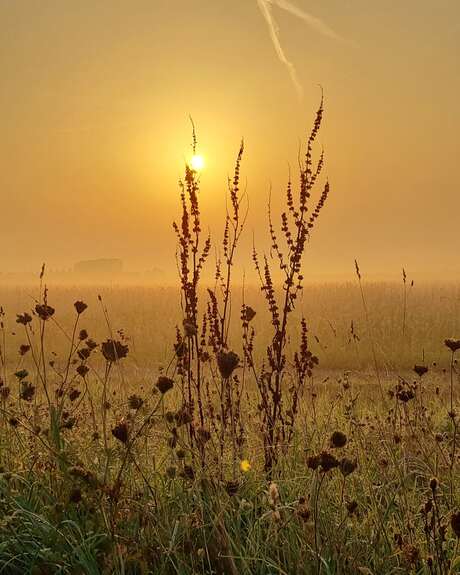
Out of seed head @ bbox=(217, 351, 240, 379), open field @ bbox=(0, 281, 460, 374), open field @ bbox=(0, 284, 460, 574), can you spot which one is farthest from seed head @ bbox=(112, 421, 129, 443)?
open field @ bbox=(0, 281, 460, 374)

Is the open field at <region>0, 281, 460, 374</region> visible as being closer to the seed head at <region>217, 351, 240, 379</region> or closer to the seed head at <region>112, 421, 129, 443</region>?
the seed head at <region>217, 351, 240, 379</region>

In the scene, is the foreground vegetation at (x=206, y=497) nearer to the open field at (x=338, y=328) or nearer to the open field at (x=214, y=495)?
the open field at (x=214, y=495)

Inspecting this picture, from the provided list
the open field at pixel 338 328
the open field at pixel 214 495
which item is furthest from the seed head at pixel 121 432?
the open field at pixel 338 328

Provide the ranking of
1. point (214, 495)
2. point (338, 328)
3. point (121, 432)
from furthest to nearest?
1. point (338, 328)
2. point (214, 495)
3. point (121, 432)

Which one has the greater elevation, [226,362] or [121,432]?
[226,362]

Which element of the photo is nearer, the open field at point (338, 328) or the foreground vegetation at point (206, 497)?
the foreground vegetation at point (206, 497)

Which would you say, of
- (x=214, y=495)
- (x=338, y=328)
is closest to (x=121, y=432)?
(x=214, y=495)

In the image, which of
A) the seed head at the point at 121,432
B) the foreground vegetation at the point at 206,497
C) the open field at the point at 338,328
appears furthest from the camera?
the open field at the point at 338,328

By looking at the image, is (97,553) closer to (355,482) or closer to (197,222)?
(355,482)

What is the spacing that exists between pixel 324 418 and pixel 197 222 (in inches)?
129

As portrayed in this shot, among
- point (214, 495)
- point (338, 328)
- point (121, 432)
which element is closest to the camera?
point (121, 432)

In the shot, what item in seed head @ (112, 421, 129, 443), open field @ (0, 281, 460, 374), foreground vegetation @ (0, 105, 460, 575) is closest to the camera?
seed head @ (112, 421, 129, 443)

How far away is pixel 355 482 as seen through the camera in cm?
464

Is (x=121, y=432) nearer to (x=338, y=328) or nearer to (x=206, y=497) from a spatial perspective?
(x=206, y=497)
